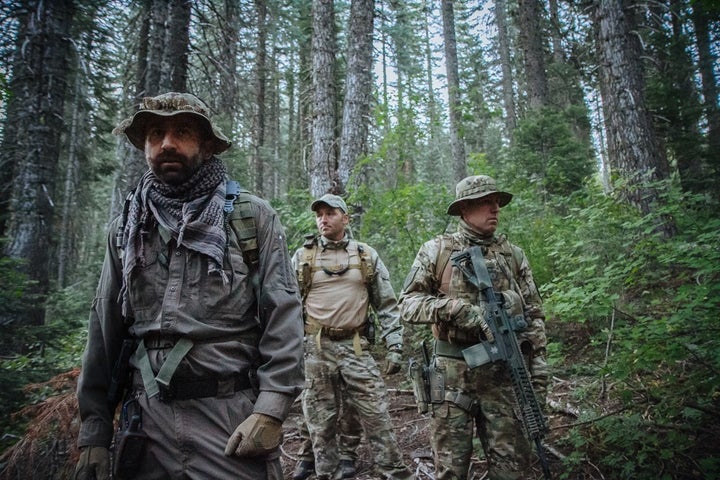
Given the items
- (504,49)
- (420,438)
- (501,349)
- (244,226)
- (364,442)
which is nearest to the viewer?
(244,226)

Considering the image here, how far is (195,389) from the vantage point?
1.93m

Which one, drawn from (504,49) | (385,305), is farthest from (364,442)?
(504,49)

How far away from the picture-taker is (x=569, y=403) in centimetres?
462

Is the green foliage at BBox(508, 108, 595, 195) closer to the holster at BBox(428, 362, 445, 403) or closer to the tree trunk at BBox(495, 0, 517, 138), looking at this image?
the holster at BBox(428, 362, 445, 403)

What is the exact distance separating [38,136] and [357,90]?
5764 millimetres

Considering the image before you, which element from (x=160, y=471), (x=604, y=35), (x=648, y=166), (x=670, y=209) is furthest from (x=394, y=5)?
(x=160, y=471)

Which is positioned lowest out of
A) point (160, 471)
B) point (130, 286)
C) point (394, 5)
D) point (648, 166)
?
point (160, 471)

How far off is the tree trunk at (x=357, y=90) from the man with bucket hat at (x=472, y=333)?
467 cm

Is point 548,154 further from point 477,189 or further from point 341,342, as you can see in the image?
point 341,342

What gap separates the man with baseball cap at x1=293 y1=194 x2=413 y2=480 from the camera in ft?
13.9

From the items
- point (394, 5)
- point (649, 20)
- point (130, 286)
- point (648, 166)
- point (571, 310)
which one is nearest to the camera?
point (130, 286)

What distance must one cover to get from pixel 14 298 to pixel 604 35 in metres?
9.82

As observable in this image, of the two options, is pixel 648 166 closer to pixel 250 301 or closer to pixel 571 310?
pixel 571 310

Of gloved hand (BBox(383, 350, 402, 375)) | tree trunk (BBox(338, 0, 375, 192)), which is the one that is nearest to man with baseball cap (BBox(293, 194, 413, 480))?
gloved hand (BBox(383, 350, 402, 375))
